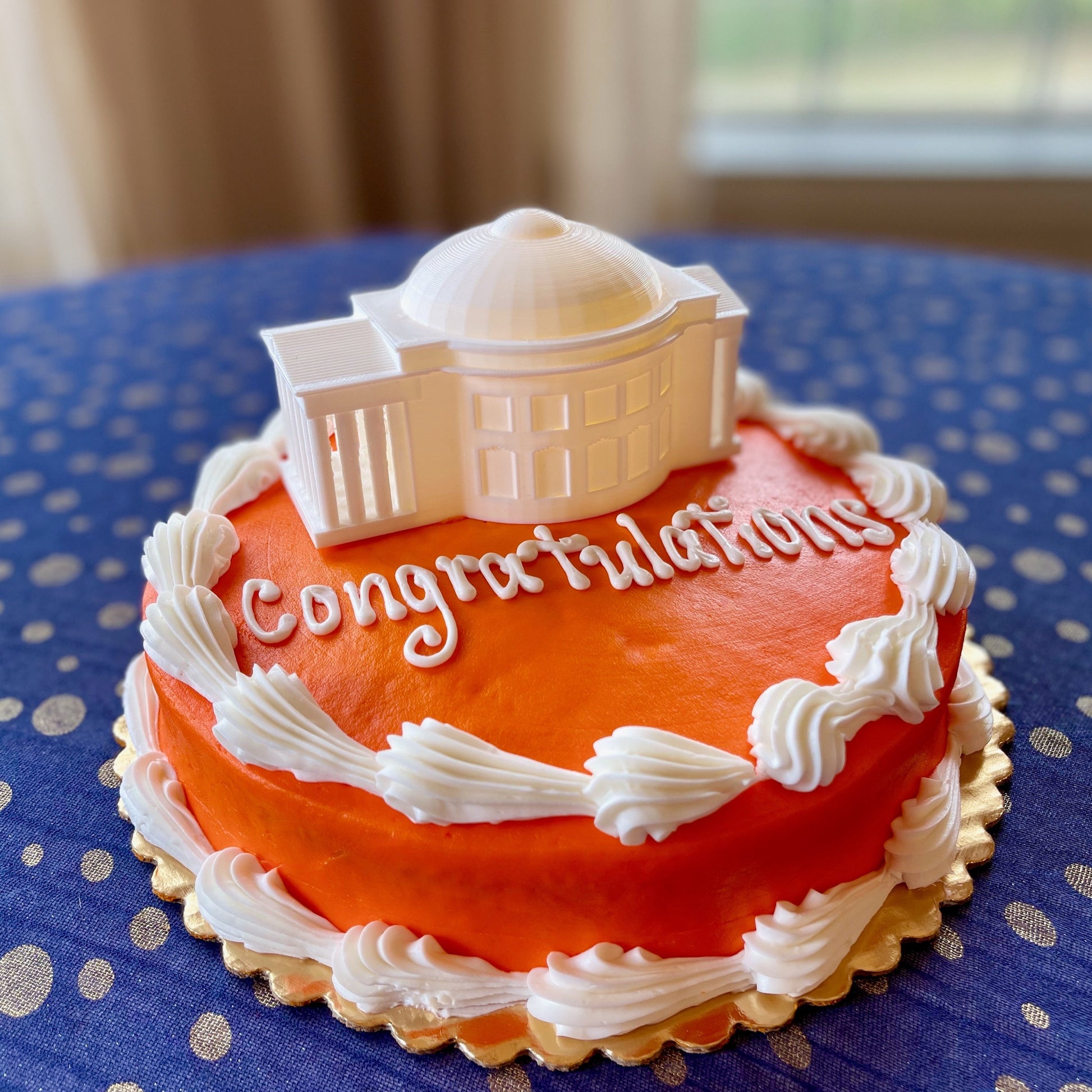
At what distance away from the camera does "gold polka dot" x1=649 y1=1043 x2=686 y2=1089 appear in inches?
70.1

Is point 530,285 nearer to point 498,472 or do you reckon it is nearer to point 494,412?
point 494,412

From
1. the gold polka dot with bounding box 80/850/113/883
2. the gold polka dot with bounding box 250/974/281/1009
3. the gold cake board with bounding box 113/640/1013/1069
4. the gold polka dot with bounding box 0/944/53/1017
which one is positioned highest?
the gold cake board with bounding box 113/640/1013/1069

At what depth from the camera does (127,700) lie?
2420 millimetres

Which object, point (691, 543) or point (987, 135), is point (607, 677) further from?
point (987, 135)

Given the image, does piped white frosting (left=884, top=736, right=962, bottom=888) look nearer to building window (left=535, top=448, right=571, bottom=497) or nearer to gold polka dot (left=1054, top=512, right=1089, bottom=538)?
building window (left=535, top=448, right=571, bottom=497)

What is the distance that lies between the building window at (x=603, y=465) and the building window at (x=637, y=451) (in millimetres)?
28

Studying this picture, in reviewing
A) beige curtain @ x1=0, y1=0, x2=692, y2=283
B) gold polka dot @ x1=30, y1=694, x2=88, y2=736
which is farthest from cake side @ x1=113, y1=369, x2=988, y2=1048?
beige curtain @ x1=0, y1=0, x2=692, y2=283

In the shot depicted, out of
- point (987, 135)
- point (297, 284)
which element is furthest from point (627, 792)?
point (987, 135)

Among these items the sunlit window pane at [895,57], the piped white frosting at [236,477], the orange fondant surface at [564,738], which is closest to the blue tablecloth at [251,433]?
the orange fondant surface at [564,738]

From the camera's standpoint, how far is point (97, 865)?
2174 millimetres

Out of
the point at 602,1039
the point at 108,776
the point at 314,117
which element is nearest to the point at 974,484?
the point at 602,1039

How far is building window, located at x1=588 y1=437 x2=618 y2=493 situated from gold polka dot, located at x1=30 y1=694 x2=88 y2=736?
4.45 feet

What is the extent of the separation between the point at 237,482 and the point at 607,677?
1.06 meters

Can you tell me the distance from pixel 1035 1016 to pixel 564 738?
3.15 ft
